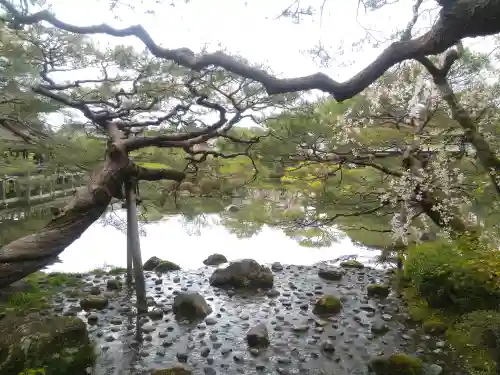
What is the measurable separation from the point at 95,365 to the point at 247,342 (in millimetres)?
1694

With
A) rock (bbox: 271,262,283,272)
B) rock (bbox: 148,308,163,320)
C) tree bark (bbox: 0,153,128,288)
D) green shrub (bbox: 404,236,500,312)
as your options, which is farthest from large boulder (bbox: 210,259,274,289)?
tree bark (bbox: 0,153,128,288)

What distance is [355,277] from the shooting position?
701 centimetres

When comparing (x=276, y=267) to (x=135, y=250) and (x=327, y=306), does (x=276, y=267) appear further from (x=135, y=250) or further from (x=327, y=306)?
(x=135, y=250)

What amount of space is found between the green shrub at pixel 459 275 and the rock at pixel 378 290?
1.91ft

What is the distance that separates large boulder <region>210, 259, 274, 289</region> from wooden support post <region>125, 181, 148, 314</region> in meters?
1.56

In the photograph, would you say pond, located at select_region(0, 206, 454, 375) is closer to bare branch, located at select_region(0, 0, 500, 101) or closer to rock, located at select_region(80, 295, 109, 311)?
rock, located at select_region(80, 295, 109, 311)

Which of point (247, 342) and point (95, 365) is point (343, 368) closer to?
point (247, 342)

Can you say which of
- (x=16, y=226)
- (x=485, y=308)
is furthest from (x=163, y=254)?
(x=485, y=308)

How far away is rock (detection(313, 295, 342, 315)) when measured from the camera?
17.4 ft

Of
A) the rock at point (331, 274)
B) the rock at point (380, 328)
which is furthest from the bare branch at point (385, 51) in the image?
the rock at point (331, 274)

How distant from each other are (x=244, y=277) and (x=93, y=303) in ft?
7.96

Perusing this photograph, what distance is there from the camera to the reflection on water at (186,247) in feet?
27.6

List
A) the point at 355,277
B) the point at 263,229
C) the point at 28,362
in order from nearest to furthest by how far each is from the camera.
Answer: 1. the point at 28,362
2. the point at 355,277
3. the point at 263,229

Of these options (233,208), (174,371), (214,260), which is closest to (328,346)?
(174,371)
